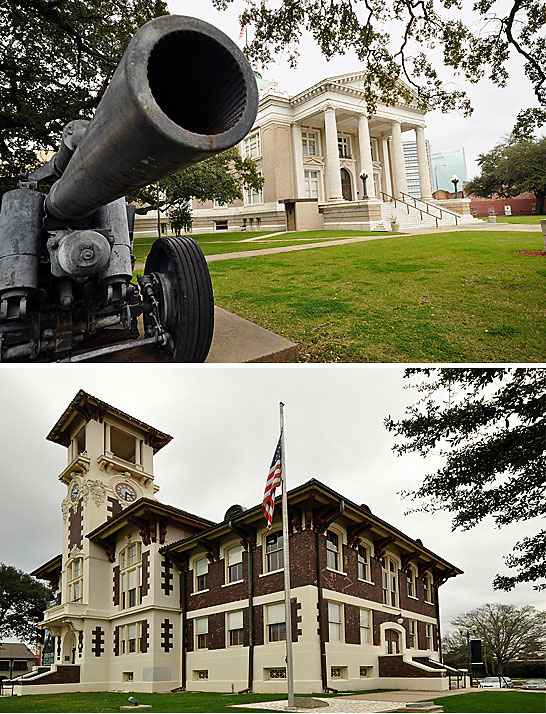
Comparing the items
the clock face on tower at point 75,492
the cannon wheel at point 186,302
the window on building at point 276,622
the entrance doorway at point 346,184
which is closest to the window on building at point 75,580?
the clock face on tower at point 75,492

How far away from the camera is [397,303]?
11195 mm

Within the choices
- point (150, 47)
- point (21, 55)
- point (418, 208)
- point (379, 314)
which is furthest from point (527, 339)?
point (418, 208)

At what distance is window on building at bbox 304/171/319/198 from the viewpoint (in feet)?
196

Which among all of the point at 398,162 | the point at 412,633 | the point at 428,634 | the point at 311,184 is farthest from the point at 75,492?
the point at 398,162

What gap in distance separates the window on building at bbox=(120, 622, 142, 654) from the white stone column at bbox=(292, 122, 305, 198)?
163 feet

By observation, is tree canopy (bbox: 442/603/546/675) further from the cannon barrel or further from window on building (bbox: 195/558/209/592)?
the cannon barrel

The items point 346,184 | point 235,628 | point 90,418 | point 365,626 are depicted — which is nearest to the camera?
point 235,628

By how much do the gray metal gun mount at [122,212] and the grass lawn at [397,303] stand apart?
3021mm

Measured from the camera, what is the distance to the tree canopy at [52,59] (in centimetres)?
1245

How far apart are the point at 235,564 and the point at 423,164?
55.5 m

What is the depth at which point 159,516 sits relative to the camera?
15.9 m

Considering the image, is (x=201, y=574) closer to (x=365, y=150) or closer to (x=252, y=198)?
(x=365, y=150)

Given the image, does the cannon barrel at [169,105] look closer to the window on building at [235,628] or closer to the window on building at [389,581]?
the window on building at [235,628]

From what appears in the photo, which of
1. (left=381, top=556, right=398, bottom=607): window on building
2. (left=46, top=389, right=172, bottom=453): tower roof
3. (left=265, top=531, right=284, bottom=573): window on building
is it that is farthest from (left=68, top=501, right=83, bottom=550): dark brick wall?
(left=381, top=556, right=398, bottom=607): window on building
